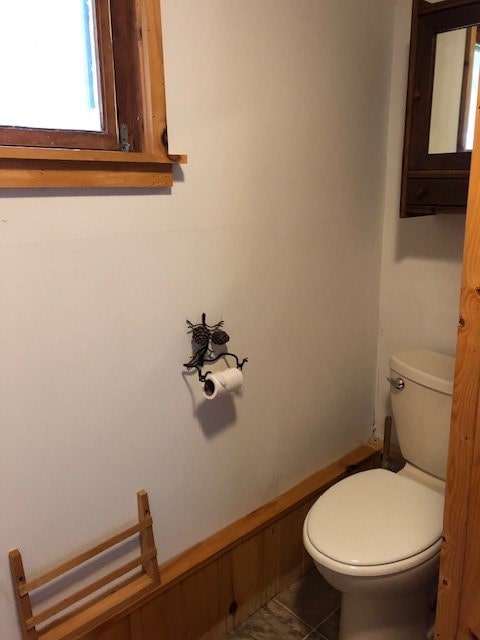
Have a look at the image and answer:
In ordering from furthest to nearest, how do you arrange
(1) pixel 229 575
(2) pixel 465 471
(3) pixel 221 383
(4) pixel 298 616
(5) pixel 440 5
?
(4) pixel 298 616
(1) pixel 229 575
(5) pixel 440 5
(3) pixel 221 383
(2) pixel 465 471

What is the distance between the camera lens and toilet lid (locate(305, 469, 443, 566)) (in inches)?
56.6

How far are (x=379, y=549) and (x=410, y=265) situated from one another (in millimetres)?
1074

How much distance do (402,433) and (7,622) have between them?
1332 mm

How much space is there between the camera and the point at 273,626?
1.79m

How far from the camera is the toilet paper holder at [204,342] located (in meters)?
1.51

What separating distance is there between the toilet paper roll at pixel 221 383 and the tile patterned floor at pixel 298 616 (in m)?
0.88

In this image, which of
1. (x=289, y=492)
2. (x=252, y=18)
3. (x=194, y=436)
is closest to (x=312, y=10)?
(x=252, y=18)

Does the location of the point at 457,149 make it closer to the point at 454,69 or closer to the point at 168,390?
the point at 454,69

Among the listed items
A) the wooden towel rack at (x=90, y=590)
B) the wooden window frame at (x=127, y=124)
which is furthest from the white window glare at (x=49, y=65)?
the wooden towel rack at (x=90, y=590)

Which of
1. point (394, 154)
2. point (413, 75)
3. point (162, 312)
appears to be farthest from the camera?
point (394, 154)

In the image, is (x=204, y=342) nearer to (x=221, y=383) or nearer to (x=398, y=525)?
(x=221, y=383)

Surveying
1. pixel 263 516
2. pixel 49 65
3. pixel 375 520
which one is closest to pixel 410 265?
pixel 375 520

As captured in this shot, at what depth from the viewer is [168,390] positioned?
1.50 metres

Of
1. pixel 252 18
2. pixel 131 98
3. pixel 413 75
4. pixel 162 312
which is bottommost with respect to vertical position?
pixel 162 312
